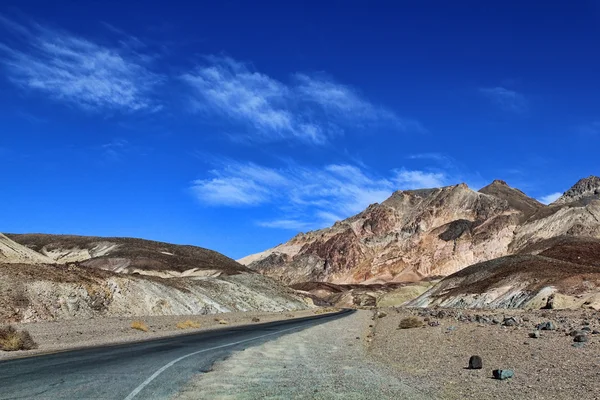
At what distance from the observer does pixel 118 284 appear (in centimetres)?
5159

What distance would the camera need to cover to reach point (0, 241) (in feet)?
200

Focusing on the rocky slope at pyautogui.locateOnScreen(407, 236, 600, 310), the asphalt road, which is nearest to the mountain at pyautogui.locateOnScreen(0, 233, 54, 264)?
the asphalt road

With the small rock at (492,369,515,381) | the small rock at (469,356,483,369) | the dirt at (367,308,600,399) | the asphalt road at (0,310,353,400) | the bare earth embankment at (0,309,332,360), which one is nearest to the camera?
the asphalt road at (0,310,353,400)

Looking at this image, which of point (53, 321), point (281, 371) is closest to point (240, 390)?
point (281, 371)

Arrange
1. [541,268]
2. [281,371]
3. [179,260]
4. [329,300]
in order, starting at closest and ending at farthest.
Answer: [281,371] → [541,268] → [179,260] → [329,300]

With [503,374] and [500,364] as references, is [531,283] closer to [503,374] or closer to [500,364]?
[500,364]

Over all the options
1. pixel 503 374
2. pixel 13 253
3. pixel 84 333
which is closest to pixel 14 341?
pixel 84 333

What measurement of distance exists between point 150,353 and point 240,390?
27.7 ft

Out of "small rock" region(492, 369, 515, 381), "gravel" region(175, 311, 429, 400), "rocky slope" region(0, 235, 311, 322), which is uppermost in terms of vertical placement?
"rocky slope" region(0, 235, 311, 322)

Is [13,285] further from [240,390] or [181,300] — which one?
[240,390]

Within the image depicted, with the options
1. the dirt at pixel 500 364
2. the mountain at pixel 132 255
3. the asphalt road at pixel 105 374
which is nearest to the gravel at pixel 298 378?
the asphalt road at pixel 105 374

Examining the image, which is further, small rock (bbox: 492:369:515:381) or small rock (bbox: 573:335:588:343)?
small rock (bbox: 573:335:588:343)

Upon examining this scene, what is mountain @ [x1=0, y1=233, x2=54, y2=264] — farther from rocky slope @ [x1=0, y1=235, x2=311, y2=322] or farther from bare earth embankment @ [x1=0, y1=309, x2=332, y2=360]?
bare earth embankment @ [x1=0, y1=309, x2=332, y2=360]

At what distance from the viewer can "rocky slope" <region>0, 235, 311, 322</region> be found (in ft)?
127
